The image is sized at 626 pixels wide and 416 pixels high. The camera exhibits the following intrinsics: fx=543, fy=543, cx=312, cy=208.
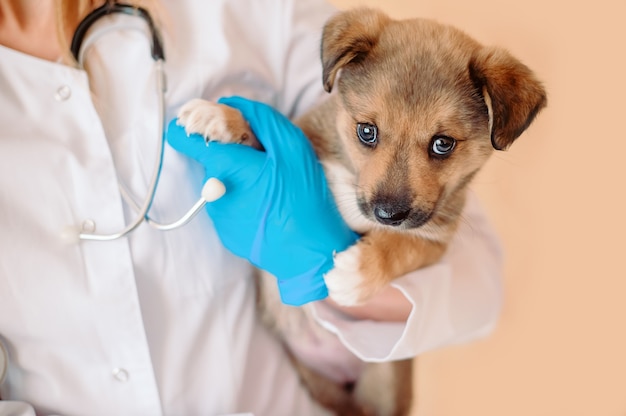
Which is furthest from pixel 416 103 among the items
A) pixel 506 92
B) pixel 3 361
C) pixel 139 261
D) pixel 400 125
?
pixel 3 361

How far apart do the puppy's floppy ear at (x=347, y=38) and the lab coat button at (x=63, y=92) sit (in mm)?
625

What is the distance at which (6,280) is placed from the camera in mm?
1266

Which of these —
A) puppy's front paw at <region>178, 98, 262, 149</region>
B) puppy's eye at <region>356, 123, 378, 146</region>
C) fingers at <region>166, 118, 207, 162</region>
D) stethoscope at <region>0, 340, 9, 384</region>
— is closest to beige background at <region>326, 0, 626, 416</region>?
puppy's eye at <region>356, 123, 378, 146</region>

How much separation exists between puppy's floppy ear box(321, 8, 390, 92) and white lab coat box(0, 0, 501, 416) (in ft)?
0.77

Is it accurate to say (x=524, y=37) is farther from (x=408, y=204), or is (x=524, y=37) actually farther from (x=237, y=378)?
(x=237, y=378)

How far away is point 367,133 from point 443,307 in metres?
0.55

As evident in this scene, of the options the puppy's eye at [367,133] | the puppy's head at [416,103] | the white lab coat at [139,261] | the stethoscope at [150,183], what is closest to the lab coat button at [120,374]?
the white lab coat at [139,261]

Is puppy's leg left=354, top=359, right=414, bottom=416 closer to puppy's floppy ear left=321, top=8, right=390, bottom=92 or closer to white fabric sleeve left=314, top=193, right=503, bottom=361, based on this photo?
white fabric sleeve left=314, top=193, right=503, bottom=361

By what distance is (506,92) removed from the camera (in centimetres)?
126

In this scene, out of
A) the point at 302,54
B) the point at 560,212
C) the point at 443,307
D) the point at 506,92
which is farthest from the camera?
the point at 560,212

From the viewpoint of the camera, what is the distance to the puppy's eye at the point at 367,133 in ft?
4.61

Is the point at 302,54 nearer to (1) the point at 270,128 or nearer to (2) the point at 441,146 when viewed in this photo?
(1) the point at 270,128

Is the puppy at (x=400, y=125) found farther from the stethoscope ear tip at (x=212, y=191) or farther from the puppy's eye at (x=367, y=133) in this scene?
the stethoscope ear tip at (x=212, y=191)

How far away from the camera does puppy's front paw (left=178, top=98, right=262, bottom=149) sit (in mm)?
1409
